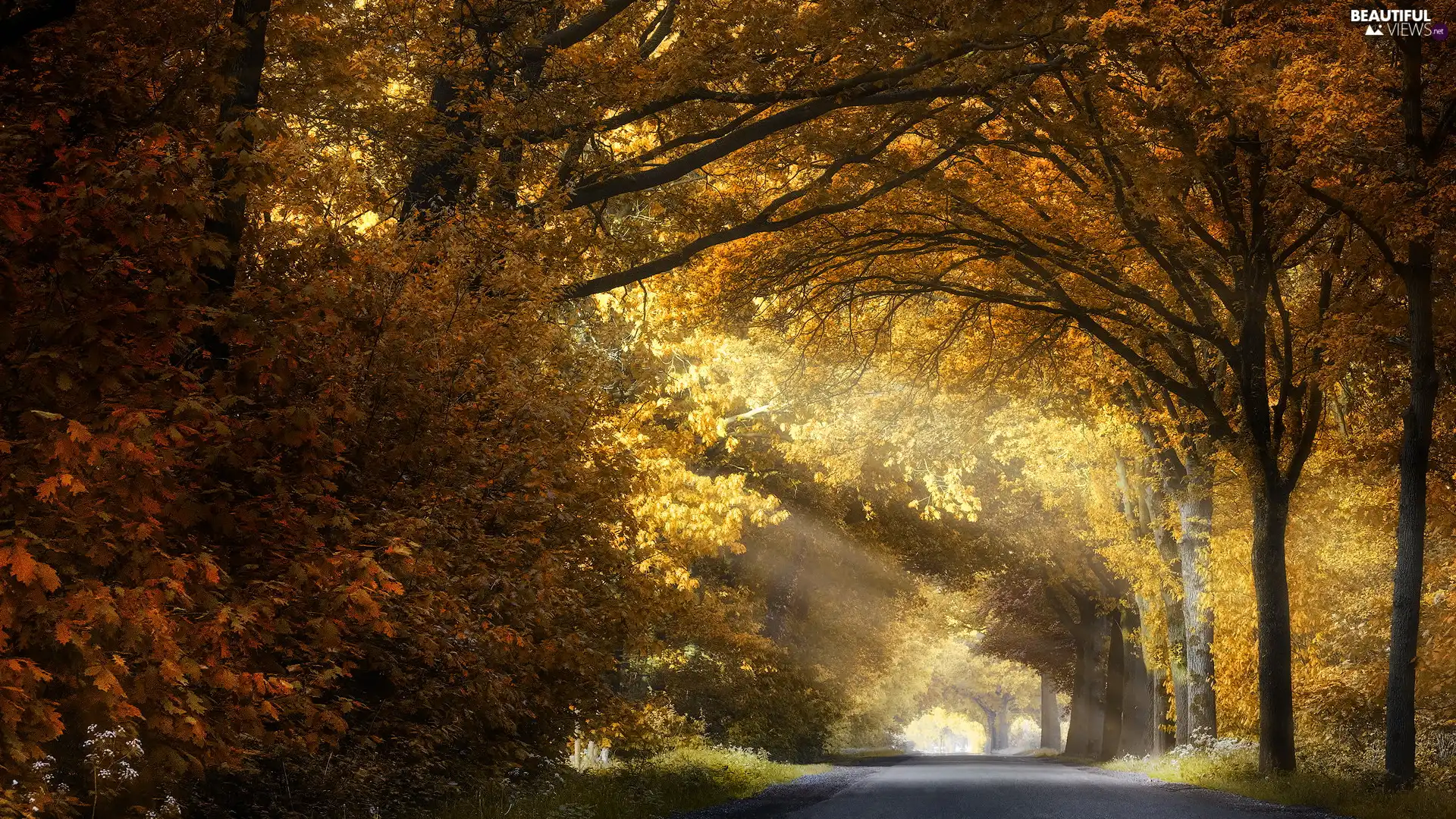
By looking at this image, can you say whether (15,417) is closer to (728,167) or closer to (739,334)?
(728,167)

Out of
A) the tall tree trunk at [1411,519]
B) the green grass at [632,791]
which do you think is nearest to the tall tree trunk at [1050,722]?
the green grass at [632,791]

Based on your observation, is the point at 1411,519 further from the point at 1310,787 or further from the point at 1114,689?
the point at 1114,689

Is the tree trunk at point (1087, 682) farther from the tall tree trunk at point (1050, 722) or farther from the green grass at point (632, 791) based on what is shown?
the green grass at point (632, 791)

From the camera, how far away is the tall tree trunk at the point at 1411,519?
54.2 feet

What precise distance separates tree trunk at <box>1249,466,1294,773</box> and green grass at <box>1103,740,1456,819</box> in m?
0.45

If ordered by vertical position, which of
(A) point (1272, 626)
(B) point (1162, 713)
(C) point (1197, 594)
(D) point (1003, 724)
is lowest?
(D) point (1003, 724)

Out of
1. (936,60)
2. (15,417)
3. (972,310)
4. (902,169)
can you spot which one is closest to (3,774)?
(15,417)

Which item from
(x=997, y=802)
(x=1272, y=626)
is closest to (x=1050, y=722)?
(x=1272, y=626)

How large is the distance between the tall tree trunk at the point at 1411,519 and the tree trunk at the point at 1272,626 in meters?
1.83

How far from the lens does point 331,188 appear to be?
11.0 m

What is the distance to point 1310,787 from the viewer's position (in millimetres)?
16203

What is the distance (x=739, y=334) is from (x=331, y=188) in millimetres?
12120

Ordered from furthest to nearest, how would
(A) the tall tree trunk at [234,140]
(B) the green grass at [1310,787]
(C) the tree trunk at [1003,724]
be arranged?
(C) the tree trunk at [1003,724] → (B) the green grass at [1310,787] → (A) the tall tree trunk at [234,140]

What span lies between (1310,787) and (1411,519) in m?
3.75
